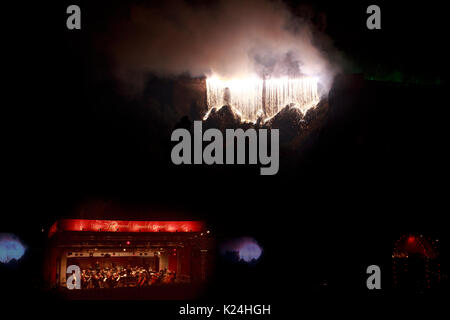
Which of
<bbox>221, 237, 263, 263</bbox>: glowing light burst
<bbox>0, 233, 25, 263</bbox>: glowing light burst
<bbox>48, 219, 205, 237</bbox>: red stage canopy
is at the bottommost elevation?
<bbox>0, 233, 25, 263</bbox>: glowing light burst

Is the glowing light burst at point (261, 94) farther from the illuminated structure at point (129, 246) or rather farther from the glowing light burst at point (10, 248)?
the glowing light burst at point (10, 248)

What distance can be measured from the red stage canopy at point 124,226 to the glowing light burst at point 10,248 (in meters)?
7.23

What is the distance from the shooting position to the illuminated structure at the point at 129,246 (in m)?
16.4

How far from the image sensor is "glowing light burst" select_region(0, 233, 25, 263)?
23.0m

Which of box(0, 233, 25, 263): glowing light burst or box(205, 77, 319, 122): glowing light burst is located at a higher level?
box(205, 77, 319, 122): glowing light burst

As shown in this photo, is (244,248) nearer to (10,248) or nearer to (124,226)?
(124,226)

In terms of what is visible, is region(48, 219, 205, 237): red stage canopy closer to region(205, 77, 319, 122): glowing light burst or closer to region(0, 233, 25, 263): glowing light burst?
region(205, 77, 319, 122): glowing light burst

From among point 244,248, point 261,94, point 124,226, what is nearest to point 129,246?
point 124,226

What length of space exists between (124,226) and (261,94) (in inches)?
330

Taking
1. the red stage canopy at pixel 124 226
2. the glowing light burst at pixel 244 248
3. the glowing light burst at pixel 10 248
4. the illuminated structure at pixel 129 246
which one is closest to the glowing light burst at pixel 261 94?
the red stage canopy at pixel 124 226

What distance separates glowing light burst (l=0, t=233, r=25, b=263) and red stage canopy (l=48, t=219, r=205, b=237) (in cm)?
723

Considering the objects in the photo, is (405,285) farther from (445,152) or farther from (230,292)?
(230,292)

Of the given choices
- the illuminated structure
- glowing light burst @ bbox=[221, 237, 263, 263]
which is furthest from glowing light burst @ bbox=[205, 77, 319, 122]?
glowing light burst @ bbox=[221, 237, 263, 263]
